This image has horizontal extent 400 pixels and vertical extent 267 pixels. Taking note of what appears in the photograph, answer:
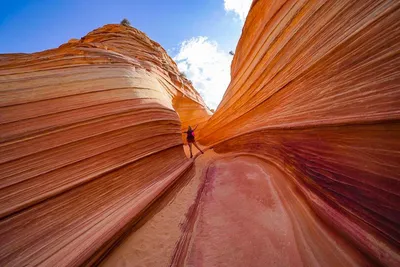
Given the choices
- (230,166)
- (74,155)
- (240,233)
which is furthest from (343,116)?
(74,155)

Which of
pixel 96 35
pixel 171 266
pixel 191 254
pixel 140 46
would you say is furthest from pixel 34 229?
pixel 96 35

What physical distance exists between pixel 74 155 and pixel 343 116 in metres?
3.30

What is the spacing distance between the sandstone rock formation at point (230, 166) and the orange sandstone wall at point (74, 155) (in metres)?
0.02

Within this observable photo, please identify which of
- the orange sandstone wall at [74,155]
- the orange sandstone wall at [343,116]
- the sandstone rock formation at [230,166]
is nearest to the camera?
the orange sandstone wall at [343,116]

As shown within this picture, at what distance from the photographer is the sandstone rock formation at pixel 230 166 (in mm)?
1371

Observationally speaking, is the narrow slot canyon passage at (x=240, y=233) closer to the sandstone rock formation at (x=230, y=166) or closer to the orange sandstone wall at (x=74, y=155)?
the sandstone rock formation at (x=230, y=166)

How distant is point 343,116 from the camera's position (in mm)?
1639

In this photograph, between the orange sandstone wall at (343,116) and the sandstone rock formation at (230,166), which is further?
the sandstone rock formation at (230,166)

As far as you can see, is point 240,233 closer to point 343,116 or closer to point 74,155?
point 343,116

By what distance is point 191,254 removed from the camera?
63.5 inches

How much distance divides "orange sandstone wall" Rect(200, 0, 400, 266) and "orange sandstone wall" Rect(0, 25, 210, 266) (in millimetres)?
2098

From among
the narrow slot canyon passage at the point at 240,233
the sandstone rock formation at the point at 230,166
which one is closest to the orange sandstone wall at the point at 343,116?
the sandstone rock formation at the point at 230,166

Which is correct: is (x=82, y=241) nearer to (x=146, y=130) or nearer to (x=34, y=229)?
(x=34, y=229)

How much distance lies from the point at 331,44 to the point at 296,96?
0.77 meters
